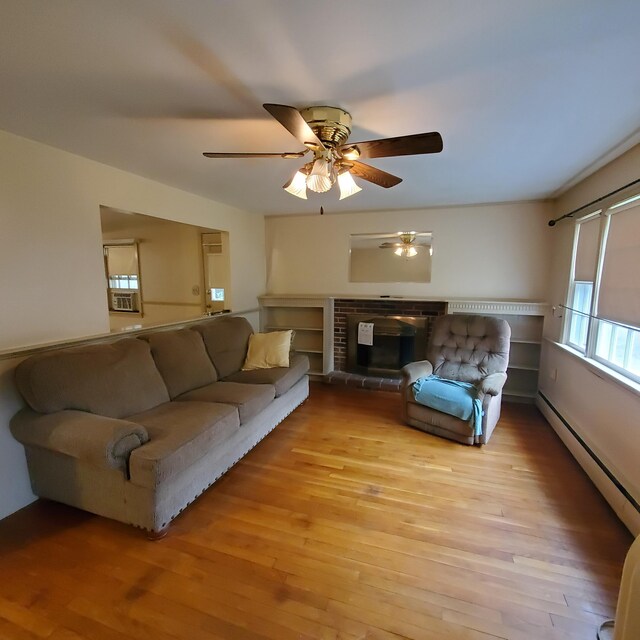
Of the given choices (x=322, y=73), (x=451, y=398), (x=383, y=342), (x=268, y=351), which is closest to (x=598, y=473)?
(x=451, y=398)

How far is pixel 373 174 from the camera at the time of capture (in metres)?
1.99

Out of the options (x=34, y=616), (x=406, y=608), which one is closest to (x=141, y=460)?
(x=34, y=616)

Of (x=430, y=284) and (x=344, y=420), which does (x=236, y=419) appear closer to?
→ (x=344, y=420)

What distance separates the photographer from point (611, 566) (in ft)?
5.37

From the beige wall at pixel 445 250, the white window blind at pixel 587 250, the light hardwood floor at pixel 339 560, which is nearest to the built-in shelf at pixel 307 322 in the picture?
the beige wall at pixel 445 250

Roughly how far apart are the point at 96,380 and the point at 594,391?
11.4ft

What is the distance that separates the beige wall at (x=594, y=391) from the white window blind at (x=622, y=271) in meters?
0.27

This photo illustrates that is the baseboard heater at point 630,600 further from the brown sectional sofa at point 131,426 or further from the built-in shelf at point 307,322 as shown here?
the built-in shelf at point 307,322

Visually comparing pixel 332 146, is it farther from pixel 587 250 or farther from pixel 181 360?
pixel 587 250

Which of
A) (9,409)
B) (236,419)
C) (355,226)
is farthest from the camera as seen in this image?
(355,226)

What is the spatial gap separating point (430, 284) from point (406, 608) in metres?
3.34

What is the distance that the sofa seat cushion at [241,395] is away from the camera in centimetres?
247

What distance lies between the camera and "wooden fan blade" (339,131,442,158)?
147cm

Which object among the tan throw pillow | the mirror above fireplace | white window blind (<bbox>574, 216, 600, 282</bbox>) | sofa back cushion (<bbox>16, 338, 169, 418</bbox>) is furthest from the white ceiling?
the mirror above fireplace
